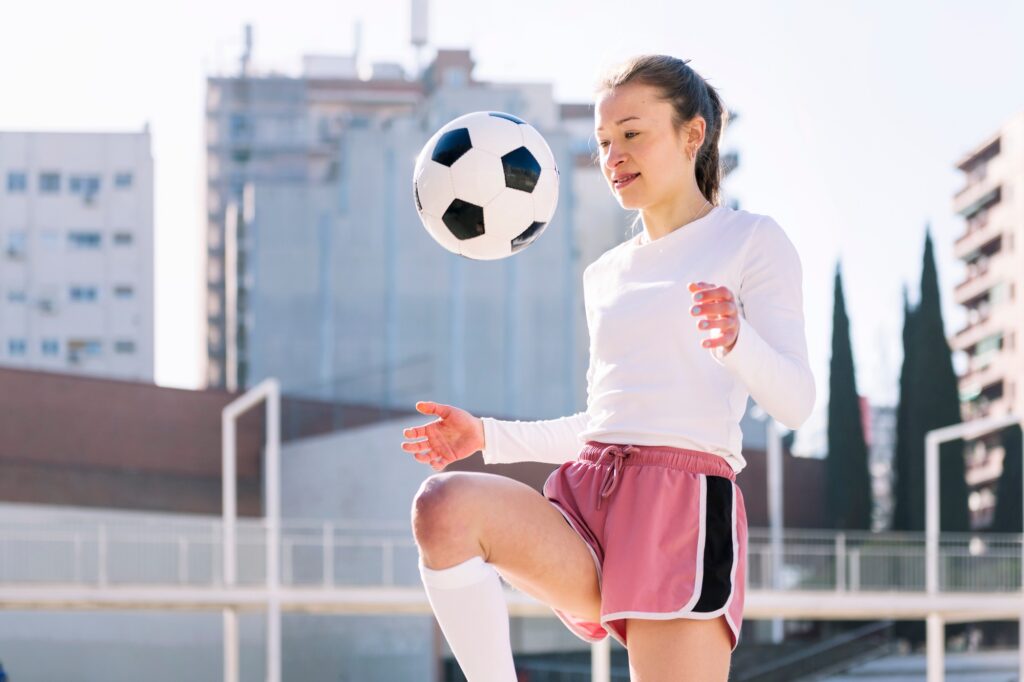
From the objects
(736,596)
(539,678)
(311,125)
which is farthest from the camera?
(311,125)

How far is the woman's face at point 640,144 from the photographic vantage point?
4.02 meters

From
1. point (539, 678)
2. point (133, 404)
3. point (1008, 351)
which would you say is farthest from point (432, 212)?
point (1008, 351)

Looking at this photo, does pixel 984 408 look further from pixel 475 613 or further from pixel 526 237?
pixel 475 613

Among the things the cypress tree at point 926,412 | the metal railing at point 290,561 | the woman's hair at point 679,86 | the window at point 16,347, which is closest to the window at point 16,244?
the window at point 16,347

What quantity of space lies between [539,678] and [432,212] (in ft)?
101

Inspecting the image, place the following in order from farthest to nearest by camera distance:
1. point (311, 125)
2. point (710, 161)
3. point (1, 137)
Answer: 1. point (311, 125)
2. point (1, 137)
3. point (710, 161)

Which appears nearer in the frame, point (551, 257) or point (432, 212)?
point (432, 212)

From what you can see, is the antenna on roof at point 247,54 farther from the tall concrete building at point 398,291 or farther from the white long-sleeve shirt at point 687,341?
the white long-sleeve shirt at point 687,341

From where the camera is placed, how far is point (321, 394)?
5619 centimetres

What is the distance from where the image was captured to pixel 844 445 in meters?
49.4

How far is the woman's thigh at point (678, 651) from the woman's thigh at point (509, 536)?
0.17 metres

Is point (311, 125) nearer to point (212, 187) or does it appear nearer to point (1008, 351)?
point (212, 187)

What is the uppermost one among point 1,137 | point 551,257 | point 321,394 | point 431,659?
point 1,137

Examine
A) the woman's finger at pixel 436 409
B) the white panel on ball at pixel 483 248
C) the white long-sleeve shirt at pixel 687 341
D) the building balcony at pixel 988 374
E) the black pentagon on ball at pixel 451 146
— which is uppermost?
the black pentagon on ball at pixel 451 146
